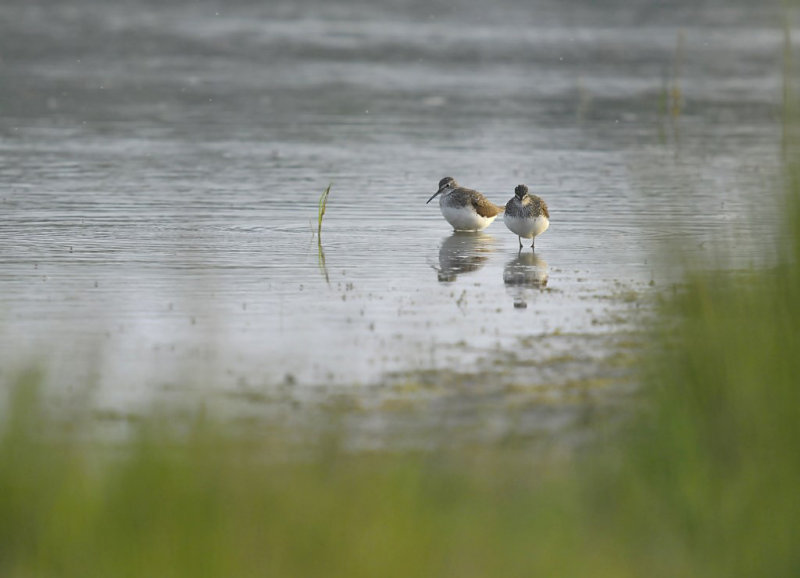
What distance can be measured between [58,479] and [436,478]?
5.78 feet

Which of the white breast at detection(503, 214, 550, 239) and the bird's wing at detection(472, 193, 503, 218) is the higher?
the bird's wing at detection(472, 193, 503, 218)

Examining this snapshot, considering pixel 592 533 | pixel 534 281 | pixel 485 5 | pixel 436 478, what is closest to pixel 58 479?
pixel 436 478

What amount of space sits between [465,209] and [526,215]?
1269 millimetres

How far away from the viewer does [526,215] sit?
1465 centimetres

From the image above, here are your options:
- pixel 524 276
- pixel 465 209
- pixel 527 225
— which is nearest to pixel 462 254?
pixel 527 225

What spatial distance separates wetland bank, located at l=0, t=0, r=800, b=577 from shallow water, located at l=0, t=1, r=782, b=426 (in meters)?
0.07

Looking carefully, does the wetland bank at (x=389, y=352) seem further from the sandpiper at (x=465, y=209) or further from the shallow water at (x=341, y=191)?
the sandpiper at (x=465, y=209)

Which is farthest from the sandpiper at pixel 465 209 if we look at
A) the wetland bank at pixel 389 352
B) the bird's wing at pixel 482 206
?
the wetland bank at pixel 389 352

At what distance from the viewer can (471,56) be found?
139 ft

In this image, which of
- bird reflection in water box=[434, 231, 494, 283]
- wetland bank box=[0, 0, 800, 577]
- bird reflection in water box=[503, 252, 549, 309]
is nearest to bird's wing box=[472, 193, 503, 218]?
bird reflection in water box=[434, 231, 494, 283]

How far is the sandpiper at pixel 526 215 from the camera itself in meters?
14.7

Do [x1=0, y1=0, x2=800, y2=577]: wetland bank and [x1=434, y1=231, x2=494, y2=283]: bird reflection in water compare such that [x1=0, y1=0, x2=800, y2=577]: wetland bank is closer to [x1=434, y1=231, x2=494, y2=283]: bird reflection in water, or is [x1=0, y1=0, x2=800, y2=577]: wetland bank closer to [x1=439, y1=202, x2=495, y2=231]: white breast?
[x1=434, y1=231, x2=494, y2=283]: bird reflection in water

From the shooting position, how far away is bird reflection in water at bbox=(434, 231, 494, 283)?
13.6m

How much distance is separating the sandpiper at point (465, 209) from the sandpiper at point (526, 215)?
910 mm
